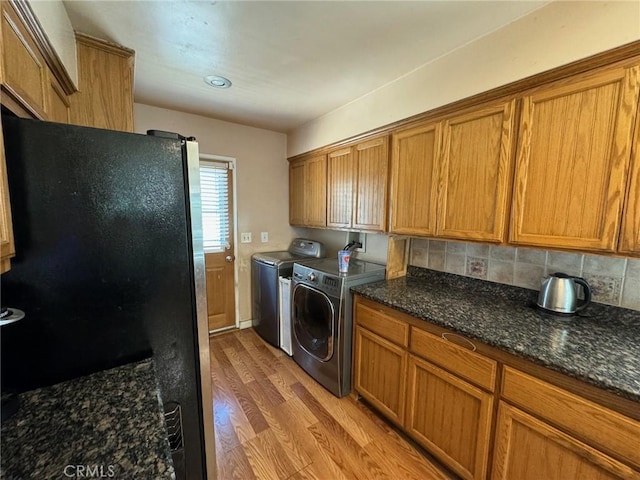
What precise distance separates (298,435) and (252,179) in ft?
8.19

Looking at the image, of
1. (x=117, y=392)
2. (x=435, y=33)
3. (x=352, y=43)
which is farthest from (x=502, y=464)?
(x=352, y=43)

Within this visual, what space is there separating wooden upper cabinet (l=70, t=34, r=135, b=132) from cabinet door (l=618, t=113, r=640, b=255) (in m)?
2.44

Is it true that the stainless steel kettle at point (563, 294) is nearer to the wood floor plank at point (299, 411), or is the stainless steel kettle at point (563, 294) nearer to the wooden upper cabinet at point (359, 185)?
the wooden upper cabinet at point (359, 185)

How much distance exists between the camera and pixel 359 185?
2.26m

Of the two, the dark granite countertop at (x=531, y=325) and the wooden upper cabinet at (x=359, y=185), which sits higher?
the wooden upper cabinet at (x=359, y=185)

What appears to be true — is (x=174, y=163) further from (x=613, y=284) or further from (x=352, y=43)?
(x=613, y=284)

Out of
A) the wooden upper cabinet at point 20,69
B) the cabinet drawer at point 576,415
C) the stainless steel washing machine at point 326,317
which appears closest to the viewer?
the wooden upper cabinet at point 20,69

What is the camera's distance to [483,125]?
4.80ft

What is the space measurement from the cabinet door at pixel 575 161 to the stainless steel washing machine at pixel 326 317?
1098mm

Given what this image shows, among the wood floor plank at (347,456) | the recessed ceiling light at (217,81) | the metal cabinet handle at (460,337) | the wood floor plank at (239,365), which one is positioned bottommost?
the wood floor plank at (347,456)

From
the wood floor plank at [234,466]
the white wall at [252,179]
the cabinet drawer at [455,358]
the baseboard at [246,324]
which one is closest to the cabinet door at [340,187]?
the white wall at [252,179]

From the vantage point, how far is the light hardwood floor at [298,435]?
1.50 m

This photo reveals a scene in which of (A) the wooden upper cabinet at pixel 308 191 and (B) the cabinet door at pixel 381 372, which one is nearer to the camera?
(B) the cabinet door at pixel 381 372

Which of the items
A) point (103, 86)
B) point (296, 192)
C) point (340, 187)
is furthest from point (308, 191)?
point (103, 86)
